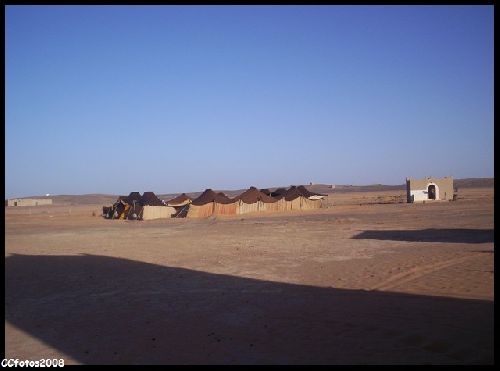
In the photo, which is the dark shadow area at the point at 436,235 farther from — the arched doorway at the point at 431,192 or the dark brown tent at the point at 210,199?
the arched doorway at the point at 431,192

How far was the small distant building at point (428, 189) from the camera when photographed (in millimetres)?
50094

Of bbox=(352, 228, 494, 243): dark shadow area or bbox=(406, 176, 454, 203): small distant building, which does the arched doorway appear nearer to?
bbox=(406, 176, 454, 203): small distant building

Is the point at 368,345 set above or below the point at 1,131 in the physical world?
below

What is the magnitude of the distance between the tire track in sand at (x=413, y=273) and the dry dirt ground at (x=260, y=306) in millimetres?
24

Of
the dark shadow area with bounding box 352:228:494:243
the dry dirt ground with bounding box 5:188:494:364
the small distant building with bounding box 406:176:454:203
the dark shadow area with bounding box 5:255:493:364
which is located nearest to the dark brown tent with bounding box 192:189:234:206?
the small distant building with bounding box 406:176:454:203

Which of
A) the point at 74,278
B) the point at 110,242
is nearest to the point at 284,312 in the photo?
the point at 74,278

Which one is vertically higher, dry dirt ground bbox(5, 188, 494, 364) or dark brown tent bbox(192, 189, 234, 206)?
dark brown tent bbox(192, 189, 234, 206)

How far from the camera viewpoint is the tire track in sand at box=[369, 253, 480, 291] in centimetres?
993

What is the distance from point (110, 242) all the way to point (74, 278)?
32.8 ft

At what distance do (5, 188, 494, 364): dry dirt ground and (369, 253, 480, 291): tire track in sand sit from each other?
0.08 ft

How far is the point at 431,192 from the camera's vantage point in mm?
50938
